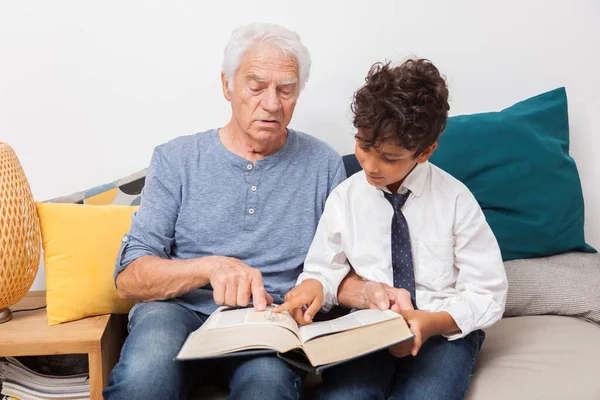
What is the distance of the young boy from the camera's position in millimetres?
1391

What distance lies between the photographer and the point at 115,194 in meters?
2.04

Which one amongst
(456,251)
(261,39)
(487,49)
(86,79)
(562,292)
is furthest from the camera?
(487,49)

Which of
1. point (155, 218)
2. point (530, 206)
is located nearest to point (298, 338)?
point (155, 218)

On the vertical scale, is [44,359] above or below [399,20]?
below

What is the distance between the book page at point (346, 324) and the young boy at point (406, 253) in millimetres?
61

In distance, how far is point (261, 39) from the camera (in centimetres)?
172

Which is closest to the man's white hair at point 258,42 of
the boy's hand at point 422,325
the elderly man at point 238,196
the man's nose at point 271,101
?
the elderly man at point 238,196

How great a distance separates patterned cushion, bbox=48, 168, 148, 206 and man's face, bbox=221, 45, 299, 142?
51 cm

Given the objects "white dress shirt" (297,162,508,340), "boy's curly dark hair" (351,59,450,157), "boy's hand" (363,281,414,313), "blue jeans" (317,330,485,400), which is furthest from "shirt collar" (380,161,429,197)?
"blue jeans" (317,330,485,400)

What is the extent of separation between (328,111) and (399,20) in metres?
0.40

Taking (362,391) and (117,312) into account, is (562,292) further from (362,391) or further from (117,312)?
(117,312)

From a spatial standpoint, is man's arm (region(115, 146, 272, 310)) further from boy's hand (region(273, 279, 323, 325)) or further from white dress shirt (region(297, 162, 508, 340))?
white dress shirt (region(297, 162, 508, 340))

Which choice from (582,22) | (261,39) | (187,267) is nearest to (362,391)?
(187,267)

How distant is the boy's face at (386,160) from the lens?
140cm
